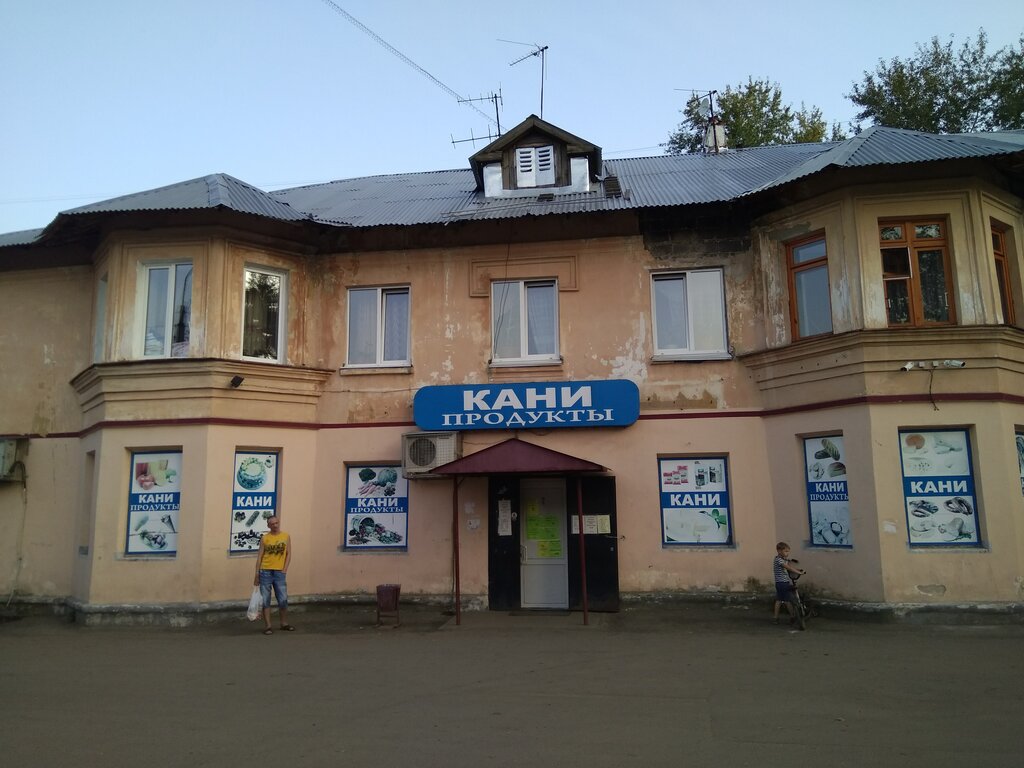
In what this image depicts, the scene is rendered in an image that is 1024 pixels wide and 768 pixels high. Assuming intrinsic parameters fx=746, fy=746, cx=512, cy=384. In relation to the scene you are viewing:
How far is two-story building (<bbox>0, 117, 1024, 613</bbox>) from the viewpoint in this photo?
10.8 metres

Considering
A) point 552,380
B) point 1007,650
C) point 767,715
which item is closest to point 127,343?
point 552,380

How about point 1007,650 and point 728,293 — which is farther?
point 728,293

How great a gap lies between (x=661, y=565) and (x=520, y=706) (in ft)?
18.2

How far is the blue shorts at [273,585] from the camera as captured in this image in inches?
435

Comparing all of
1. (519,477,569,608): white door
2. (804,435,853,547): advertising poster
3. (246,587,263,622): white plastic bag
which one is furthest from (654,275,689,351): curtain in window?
(246,587,263,622): white plastic bag

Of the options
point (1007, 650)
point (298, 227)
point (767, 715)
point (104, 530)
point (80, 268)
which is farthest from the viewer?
point (80, 268)

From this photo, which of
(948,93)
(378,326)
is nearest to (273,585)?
(378,326)

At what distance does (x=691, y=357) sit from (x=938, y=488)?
4031mm

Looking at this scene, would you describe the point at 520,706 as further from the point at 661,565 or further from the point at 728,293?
the point at 728,293

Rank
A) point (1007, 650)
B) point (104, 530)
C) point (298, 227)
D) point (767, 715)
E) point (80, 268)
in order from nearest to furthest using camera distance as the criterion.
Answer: point (767, 715) → point (1007, 650) → point (104, 530) → point (298, 227) → point (80, 268)

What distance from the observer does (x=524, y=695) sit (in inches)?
284

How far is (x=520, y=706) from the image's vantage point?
6836mm

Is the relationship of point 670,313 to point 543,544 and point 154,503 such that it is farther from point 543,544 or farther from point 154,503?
point 154,503

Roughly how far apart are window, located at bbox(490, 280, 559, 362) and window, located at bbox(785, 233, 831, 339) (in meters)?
3.88
